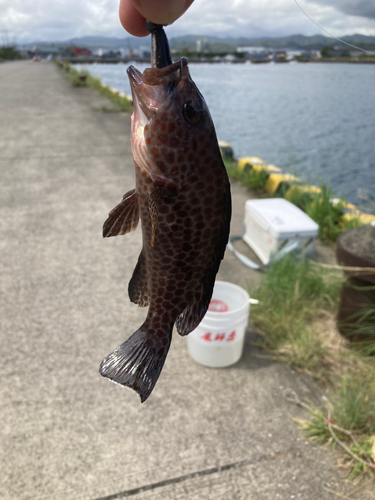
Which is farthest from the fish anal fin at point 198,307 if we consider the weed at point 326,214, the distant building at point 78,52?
the distant building at point 78,52

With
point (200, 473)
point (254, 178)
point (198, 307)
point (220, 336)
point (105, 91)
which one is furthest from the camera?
point (105, 91)

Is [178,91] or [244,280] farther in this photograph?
[244,280]

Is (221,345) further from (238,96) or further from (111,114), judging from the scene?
(238,96)

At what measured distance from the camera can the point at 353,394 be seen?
11.4 feet

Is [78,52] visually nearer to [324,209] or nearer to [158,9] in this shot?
[324,209]

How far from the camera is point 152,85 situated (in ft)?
3.65

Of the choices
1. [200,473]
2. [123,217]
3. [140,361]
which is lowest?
[200,473]

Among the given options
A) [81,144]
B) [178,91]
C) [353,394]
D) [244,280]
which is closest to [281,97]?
[81,144]

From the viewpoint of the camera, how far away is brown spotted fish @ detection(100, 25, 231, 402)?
107 cm

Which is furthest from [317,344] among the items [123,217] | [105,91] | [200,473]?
[105,91]

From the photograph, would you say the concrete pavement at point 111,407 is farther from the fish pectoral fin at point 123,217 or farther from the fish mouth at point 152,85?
the fish mouth at point 152,85

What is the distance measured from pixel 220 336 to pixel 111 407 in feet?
3.58

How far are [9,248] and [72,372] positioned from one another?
2.66 metres

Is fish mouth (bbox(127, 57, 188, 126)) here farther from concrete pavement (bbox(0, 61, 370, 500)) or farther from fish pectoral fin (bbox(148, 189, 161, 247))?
concrete pavement (bbox(0, 61, 370, 500))
